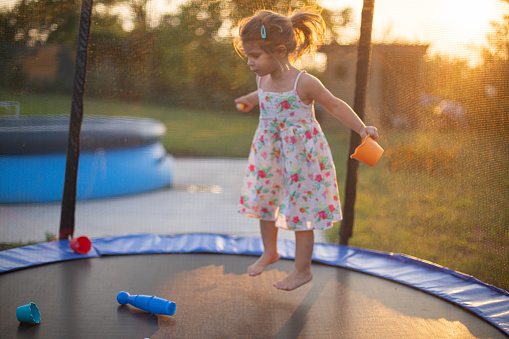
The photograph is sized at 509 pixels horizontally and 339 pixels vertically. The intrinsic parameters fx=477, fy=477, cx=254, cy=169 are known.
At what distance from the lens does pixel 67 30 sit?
2352mm

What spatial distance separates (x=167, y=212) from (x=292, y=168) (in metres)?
1.19

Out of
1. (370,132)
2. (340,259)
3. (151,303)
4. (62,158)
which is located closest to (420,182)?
(340,259)

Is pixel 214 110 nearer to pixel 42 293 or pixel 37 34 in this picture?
pixel 37 34

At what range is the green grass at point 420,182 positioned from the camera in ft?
6.45

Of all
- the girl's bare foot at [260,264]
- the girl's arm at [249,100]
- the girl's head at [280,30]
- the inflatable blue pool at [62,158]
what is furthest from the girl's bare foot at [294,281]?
the inflatable blue pool at [62,158]

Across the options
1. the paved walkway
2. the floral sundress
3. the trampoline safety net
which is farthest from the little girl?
the paved walkway

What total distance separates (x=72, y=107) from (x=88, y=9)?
49cm

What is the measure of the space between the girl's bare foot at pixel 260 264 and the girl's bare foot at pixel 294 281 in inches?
4.5

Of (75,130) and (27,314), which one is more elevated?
(75,130)

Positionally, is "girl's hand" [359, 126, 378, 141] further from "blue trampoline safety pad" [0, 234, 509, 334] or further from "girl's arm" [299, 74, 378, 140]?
"blue trampoline safety pad" [0, 234, 509, 334]

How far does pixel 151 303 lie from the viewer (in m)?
1.63

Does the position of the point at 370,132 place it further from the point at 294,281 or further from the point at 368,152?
the point at 294,281

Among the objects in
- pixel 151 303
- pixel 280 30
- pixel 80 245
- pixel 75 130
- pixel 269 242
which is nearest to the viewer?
pixel 151 303

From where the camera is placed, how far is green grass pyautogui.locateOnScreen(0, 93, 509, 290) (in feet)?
6.45
